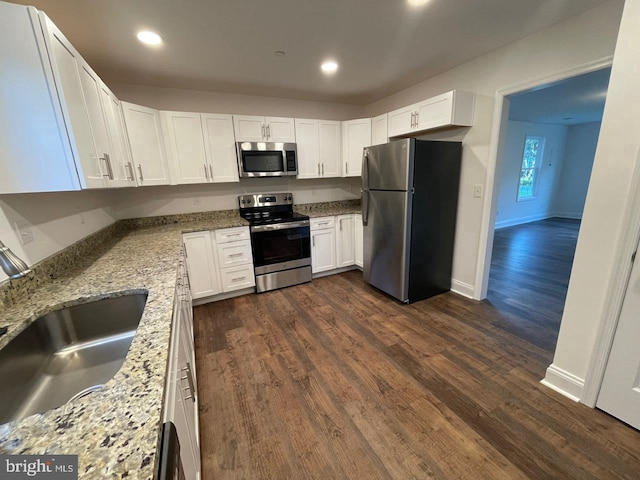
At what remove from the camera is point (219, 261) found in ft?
9.86

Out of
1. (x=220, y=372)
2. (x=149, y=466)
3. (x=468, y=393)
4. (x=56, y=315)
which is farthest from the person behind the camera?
(x=220, y=372)

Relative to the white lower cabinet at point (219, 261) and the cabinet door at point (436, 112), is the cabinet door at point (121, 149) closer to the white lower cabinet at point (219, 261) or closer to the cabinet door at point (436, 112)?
the white lower cabinet at point (219, 261)

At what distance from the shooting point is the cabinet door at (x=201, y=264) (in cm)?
282

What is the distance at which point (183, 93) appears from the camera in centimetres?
305

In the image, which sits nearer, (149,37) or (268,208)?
(149,37)

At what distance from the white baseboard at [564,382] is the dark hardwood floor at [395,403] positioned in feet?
0.16

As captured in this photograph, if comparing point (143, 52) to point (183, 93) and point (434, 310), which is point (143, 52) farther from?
point (434, 310)

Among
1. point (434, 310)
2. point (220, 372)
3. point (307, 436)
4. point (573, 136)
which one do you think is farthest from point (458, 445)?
point (573, 136)

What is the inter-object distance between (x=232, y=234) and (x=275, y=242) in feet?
1.72

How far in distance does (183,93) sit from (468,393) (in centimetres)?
402

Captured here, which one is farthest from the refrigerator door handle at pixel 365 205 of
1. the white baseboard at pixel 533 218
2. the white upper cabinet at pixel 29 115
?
the white baseboard at pixel 533 218

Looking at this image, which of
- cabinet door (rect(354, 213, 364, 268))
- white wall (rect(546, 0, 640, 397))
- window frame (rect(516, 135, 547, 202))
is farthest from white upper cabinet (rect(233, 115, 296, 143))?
window frame (rect(516, 135, 547, 202))

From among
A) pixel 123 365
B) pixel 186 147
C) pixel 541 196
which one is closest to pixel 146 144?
pixel 186 147

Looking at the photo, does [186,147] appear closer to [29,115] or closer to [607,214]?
[29,115]
